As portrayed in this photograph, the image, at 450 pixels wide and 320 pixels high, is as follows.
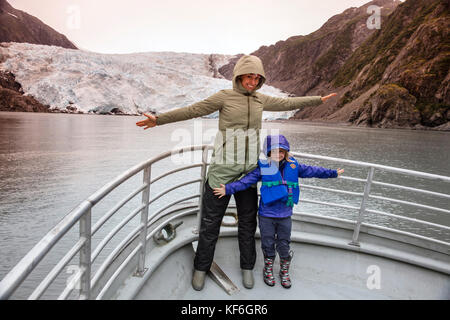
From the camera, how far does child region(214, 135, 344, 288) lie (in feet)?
6.64

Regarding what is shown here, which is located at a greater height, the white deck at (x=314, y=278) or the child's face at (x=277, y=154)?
the child's face at (x=277, y=154)

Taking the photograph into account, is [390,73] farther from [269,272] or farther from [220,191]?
[220,191]

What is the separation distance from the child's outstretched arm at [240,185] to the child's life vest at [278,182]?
5 cm

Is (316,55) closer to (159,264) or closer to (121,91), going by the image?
(121,91)

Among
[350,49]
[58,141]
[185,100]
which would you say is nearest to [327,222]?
[58,141]

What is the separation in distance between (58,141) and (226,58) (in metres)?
73.0

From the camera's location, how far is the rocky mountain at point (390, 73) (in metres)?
42.7

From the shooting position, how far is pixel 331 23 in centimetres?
16488

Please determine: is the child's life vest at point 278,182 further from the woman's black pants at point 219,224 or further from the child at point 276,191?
the woman's black pants at point 219,224

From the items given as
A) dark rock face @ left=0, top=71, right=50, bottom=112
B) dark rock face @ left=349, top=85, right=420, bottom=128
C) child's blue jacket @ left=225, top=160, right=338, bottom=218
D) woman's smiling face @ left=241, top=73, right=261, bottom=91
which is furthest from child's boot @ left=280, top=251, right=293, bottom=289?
dark rock face @ left=0, top=71, right=50, bottom=112

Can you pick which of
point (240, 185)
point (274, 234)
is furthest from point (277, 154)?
point (274, 234)

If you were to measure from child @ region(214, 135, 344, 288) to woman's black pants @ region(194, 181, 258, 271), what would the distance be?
79mm

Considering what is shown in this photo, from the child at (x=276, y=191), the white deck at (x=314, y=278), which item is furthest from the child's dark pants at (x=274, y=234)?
the white deck at (x=314, y=278)

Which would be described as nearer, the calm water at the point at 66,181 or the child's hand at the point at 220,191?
the child's hand at the point at 220,191
